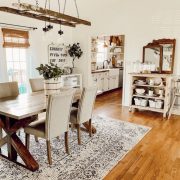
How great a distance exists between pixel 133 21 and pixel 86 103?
3.01 meters

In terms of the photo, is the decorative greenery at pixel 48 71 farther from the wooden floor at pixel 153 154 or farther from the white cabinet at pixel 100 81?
the white cabinet at pixel 100 81

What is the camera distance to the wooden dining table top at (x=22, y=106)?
85.4 inches

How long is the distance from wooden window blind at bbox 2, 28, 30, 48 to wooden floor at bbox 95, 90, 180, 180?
2.65m

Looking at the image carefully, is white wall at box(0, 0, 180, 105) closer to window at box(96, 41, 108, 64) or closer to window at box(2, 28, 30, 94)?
window at box(2, 28, 30, 94)

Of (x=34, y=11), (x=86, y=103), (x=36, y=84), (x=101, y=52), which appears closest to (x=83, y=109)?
(x=86, y=103)

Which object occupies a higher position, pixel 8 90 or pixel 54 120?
pixel 8 90

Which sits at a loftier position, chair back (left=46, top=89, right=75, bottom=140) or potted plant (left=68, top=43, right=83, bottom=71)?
potted plant (left=68, top=43, right=83, bottom=71)

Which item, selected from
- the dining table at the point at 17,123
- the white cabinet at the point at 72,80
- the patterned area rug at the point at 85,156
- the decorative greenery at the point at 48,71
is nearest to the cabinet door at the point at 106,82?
the white cabinet at the point at 72,80

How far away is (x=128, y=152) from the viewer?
277cm

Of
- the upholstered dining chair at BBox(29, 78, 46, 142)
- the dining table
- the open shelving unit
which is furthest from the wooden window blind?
the open shelving unit

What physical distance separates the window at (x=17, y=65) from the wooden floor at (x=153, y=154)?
229 cm

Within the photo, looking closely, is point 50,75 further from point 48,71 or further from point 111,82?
point 111,82

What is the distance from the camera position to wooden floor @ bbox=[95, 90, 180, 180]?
2244 millimetres

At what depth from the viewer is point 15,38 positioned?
445 cm
